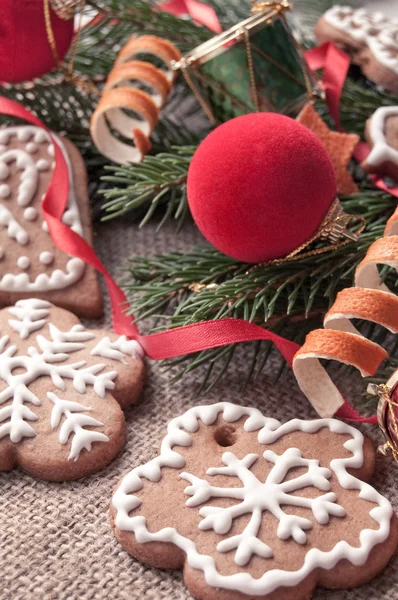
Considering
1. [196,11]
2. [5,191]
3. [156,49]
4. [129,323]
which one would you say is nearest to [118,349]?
[129,323]

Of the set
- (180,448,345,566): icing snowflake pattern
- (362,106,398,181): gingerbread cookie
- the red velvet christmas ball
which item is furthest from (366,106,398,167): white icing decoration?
(180,448,345,566): icing snowflake pattern

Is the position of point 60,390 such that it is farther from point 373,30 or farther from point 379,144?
point 373,30

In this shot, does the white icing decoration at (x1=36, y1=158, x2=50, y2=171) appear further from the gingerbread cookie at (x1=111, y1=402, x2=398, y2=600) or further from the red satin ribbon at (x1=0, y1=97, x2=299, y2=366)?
the gingerbread cookie at (x1=111, y1=402, x2=398, y2=600)

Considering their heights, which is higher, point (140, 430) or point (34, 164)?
point (34, 164)

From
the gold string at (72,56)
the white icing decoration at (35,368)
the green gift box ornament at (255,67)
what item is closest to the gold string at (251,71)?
the green gift box ornament at (255,67)

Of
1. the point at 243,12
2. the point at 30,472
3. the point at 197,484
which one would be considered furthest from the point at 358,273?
the point at 243,12

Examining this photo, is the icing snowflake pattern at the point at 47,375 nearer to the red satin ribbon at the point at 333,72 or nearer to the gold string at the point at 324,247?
the gold string at the point at 324,247

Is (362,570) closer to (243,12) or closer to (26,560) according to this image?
(26,560)
